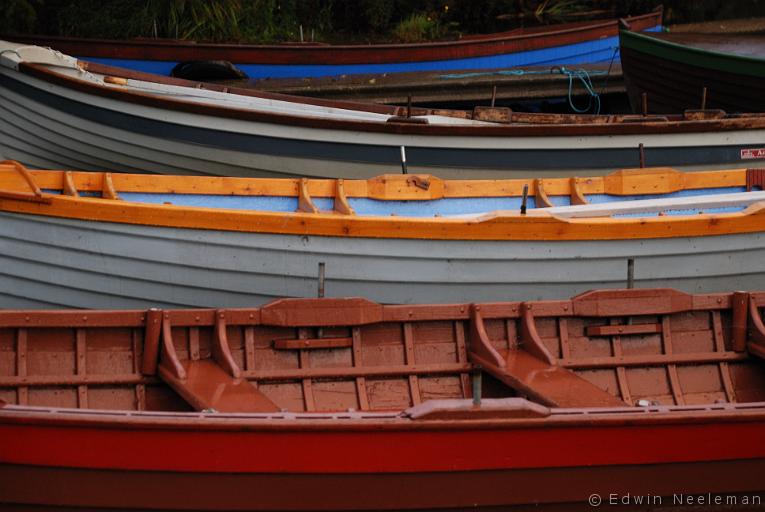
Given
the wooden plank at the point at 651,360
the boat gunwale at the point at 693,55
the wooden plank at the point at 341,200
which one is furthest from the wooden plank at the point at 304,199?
the boat gunwale at the point at 693,55

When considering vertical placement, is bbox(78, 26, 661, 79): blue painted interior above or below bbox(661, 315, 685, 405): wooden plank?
above

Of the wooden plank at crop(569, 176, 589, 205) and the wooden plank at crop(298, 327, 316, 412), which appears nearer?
the wooden plank at crop(298, 327, 316, 412)

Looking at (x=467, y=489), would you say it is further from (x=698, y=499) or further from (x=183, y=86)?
(x=183, y=86)

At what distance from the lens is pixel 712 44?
12492 millimetres

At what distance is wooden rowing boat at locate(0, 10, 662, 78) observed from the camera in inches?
504

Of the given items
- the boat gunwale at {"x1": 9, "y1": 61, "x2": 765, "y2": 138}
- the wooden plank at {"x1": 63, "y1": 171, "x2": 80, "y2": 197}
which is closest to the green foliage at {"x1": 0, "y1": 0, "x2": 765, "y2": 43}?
the boat gunwale at {"x1": 9, "y1": 61, "x2": 765, "y2": 138}

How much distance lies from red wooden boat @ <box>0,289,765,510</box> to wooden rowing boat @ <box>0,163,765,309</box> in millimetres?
900

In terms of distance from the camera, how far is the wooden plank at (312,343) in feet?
20.0

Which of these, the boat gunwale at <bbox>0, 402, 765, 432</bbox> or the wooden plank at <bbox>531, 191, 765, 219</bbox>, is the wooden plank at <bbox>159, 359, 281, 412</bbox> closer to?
the boat gunwale at <bbox>0, 402, 765, 432</bbox>

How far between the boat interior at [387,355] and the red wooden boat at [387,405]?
1 centimetres

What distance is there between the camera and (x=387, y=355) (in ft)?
20.5

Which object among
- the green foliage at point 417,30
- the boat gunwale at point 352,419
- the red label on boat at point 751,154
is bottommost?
the boat gunwale at point 352,419

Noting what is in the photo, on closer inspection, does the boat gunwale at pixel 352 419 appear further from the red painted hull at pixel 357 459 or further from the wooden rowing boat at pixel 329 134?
the wooden rowing boat at pixel 329 134
